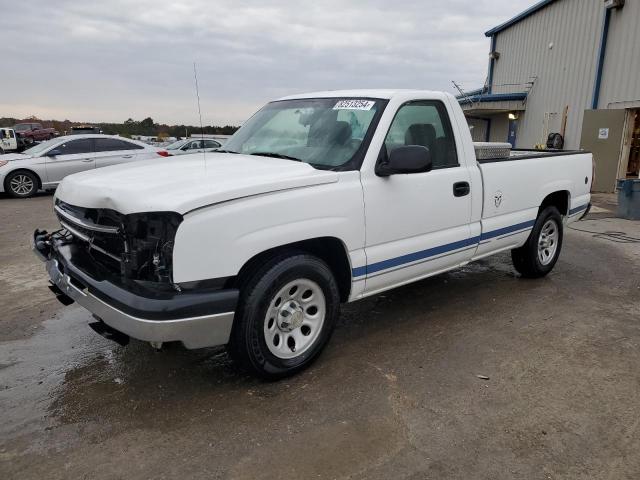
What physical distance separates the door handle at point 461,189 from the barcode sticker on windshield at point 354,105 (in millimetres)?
992

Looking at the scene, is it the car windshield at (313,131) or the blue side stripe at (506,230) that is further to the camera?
the blue side stripe at (506,230)

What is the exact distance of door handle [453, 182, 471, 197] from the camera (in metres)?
4.20

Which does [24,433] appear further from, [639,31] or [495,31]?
[495,31]

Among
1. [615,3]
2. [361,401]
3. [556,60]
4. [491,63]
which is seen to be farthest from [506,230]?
[491,63]

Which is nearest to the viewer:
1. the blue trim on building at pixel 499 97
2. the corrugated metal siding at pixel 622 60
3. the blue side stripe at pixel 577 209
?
the blue side stripe at pixel 577 209

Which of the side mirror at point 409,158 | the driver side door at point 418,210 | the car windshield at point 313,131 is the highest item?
the car windshield at point 313,131

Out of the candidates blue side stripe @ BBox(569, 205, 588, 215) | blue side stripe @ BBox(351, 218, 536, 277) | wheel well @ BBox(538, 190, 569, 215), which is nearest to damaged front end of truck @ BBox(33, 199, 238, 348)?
blue side stripe @ BBox(351, 218, 536, 277)

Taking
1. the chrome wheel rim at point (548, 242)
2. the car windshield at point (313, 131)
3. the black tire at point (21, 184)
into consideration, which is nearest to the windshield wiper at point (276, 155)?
the car windshield at point (313, 131)

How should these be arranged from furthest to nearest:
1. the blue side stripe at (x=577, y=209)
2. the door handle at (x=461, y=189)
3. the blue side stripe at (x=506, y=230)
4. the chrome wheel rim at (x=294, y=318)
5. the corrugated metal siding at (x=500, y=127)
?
1. the corrugated metal siding at (x=500, y=127)
2. the blue side stripe at (x=577, y=209)
3. the blue side stripe at (x=506, y=230)
4. the door handle at (x=461, y=189)
5. the chrome wheel rim at (x=294, y=318)

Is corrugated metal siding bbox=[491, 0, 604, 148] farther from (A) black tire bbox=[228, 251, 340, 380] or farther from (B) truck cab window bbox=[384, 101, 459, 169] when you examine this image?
(A) black tire bbox=[228, 251, 340, 380]

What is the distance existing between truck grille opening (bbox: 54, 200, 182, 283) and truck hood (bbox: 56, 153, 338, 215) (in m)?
0.08

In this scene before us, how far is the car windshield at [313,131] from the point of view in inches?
146

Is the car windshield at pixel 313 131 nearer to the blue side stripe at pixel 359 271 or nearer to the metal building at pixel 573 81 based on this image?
the blue side stripe at pixel 359 271

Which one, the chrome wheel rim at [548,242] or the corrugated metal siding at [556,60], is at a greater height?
the corrugated metal siding at [556,60]
